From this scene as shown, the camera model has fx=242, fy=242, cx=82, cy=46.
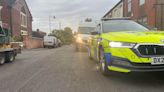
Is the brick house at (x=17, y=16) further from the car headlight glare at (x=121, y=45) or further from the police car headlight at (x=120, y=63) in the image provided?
the police car headlight at (x=120, y=63)

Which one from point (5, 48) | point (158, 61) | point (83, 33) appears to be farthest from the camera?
point (83, 33)

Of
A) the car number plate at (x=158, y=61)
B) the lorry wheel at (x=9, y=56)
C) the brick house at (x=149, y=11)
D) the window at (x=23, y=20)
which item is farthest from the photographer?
the window at (x=23, y=20)

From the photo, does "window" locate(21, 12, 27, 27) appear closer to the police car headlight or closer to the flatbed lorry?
the flatbed lorry

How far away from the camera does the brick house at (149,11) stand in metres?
20.2

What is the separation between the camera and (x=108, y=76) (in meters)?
7.06

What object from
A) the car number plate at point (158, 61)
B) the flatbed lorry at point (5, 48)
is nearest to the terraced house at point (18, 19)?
the flatbed lorry at point (5, 48)

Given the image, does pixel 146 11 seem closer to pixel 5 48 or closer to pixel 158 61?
pixel 5 48

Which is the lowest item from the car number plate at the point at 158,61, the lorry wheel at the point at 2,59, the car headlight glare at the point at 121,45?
the lorry wheel at the point at 2,59

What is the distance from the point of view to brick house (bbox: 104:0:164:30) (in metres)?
20.2

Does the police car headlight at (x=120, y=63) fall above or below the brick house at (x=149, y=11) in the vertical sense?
below

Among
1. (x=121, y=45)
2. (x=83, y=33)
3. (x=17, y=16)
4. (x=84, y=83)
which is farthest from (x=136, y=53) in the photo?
(x=17, y=16)

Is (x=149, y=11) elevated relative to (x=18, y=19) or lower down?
lower down

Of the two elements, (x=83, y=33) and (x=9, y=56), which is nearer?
(x=9, y=56)

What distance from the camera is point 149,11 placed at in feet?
71.7
